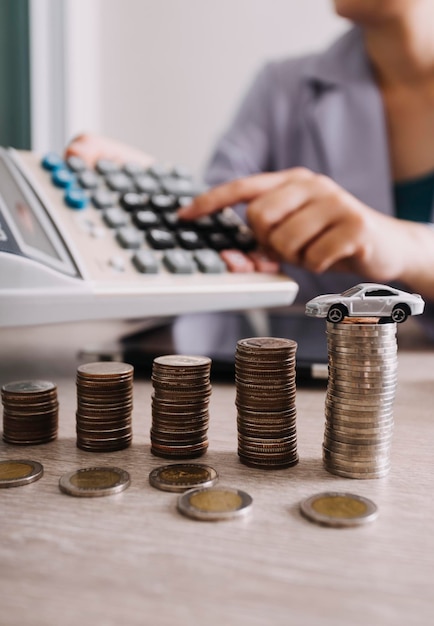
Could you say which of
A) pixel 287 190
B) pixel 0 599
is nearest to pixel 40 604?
pixel 0 599

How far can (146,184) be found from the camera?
2.44 feet

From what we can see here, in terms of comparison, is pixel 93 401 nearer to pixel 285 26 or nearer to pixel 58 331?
pixel 58 331

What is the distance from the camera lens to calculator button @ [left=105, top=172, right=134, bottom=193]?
0.72 m

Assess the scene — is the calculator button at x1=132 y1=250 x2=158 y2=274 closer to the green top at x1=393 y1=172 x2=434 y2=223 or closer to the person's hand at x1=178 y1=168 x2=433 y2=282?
the person's hand at x1=178 y1=168 x2=433 y2=282

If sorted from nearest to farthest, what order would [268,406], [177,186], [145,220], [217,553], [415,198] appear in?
[217,553] → [268,406] → [145,220] → [177,186] → [415,198]

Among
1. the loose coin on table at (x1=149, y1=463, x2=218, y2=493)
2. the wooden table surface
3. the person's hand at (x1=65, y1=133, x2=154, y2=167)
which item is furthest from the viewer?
the person's hand at (x1=65, y1=133, x2=154, y2=167)

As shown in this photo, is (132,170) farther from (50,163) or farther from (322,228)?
(322,228)

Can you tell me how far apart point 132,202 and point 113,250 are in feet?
0.37

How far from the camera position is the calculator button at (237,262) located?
2.07ft

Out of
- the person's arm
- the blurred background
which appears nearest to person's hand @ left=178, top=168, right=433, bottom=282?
the person's arm

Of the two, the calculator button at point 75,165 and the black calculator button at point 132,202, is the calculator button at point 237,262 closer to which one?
the black calculator button at point 132,202

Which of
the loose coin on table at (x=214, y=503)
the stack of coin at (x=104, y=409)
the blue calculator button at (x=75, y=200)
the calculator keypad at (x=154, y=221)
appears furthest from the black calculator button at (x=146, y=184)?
the loose coin on table at (x=214, y=503)

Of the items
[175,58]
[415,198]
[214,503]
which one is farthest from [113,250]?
[175,58]

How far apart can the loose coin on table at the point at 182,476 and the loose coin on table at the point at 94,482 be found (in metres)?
0.02
